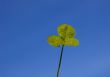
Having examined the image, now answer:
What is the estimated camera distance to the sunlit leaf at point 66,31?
262cm

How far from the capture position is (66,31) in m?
2.77

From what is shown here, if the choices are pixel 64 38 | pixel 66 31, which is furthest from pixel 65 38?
pixel 66 31

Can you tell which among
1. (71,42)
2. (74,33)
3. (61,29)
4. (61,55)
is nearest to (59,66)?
(61,55)

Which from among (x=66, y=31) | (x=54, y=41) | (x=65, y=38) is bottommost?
(x=54, y=41)

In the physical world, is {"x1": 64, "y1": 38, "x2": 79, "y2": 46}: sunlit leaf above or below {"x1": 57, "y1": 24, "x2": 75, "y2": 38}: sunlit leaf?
below

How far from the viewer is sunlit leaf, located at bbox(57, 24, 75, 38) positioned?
103 inches

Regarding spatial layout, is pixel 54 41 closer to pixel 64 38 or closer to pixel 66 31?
pixel 64 38

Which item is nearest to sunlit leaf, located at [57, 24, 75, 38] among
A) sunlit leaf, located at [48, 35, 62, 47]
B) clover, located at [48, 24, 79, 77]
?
clover, located at [48, 24, 79, 77]

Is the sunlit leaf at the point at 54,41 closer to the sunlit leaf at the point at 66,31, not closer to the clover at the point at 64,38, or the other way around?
the clover at the point at 64,38

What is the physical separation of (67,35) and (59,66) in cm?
111

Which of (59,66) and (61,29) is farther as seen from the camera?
(61,29)

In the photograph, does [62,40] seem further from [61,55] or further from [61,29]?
[61,55]

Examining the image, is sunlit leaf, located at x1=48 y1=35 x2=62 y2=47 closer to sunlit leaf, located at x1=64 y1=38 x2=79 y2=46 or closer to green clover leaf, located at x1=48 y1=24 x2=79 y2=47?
green clover leaf, located at x1=48 y1=24 x2=79 y2=47

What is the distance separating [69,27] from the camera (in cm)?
274
